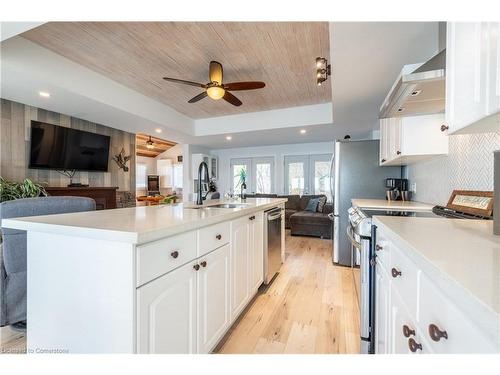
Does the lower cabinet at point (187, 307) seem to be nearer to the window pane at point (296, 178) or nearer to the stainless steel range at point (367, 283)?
the stainless steel range at point (367, 283)

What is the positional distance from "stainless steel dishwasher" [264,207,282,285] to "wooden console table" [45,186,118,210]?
3406 mm

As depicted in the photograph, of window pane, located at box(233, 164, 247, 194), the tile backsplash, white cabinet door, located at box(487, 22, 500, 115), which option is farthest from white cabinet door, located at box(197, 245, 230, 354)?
window pane, located at box(233, 164, 247, 194)

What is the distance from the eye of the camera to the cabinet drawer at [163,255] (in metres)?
0.90

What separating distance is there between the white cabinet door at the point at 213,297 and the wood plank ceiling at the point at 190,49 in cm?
209

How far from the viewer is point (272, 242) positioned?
8.41ft

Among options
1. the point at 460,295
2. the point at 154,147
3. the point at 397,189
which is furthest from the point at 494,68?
the point at 154,147

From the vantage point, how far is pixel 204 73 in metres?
3.06

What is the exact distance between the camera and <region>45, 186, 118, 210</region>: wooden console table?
3.66 m

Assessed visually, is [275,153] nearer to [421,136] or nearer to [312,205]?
[312,205]

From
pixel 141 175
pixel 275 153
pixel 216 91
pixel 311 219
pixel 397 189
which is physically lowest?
pixel 311 219

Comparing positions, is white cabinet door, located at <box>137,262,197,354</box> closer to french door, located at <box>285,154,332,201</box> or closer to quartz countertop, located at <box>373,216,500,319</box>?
quartz countertop, located at <box>373,216,500,319</box>

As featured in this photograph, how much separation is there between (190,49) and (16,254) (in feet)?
7.80
